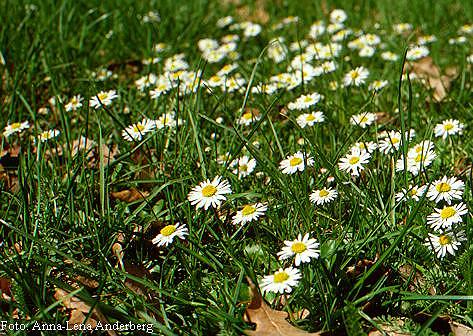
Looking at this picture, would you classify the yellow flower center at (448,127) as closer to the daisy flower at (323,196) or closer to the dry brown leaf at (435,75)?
the dry brown leaf at (435,75)

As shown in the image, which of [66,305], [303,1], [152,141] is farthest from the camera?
[303,1]

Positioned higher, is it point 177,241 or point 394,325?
point 177,241

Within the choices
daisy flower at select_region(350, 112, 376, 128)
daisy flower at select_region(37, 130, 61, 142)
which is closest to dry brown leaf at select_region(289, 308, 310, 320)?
daisy flower at select_region(350, 112, 376, 128)

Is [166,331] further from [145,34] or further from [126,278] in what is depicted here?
[145,34]

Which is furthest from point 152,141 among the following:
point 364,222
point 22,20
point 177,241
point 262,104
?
point 22,20

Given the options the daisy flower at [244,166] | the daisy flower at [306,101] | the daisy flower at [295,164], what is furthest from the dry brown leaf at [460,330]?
the daisy flower at [306,101]

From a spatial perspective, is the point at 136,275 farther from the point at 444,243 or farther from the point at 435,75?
the point at 435,75

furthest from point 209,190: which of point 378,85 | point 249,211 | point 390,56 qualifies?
point 390,56
